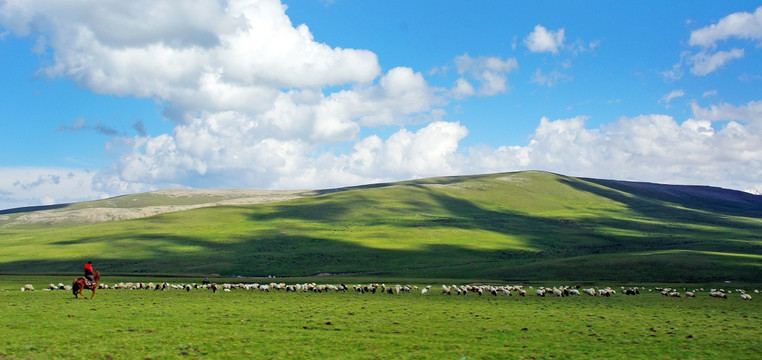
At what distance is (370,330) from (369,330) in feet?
0.15

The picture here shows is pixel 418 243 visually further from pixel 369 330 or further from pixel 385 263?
pixel 369 330

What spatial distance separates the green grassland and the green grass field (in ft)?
0.17

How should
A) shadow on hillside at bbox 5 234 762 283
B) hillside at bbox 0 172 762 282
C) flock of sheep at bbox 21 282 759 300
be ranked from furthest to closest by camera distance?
hillside at bbox 0 172 762 282 → shadow on hillside at bbox 5 234 762 283 → flock of sheep at bbox 21 282 759 300

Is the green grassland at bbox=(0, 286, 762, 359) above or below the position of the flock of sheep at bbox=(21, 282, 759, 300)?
above

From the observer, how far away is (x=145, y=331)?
23.4 meters

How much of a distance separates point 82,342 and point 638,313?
2907 cm

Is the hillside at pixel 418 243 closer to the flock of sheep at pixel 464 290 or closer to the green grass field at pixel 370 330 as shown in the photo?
the flock of sheep at pixel 464 290

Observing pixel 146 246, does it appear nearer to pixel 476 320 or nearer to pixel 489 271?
pixel 489 271

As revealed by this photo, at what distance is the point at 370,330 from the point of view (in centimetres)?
2467

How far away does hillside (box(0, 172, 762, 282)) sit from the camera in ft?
265

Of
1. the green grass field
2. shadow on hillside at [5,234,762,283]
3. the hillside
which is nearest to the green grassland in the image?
the green grass field

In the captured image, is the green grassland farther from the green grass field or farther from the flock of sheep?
the flock of sheep

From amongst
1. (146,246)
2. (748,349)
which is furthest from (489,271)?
(146,246)

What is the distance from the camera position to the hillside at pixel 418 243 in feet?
265
